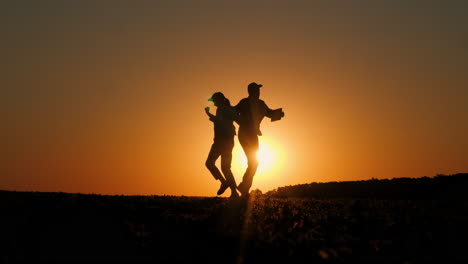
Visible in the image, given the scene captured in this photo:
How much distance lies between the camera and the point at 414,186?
69.2ft

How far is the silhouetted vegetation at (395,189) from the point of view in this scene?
65.3 ft

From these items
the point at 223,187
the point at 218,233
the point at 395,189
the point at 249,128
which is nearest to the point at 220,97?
the point at 249,128

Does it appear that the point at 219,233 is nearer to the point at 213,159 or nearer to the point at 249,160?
the point at 213,159

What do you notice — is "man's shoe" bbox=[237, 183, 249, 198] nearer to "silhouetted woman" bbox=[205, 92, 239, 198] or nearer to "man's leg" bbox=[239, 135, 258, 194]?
"man's leg" bbox=[239, 135, 258, 194]

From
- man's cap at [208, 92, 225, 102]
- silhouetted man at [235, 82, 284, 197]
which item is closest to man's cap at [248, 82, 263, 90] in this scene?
silhouetted man at [235, 82, 284, 197]

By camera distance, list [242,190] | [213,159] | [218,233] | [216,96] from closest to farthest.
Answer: [218,233] → [216,96] → [213,159] → [242,190]

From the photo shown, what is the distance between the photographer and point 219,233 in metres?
7.86

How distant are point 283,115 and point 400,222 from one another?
5.22m

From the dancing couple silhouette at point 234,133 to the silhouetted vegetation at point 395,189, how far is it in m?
7.57

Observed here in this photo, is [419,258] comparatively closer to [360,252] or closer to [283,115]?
[360,252]

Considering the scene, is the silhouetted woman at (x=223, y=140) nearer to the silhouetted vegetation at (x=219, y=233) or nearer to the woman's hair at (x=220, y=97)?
the woman's hair at (x=220, y=97)

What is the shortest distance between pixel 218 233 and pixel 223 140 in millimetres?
5688

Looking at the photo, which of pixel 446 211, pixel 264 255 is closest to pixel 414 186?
pixel 446 211

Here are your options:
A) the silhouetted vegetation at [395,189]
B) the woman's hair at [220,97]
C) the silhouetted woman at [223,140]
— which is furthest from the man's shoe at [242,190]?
the silhouetted vegetation at [395,189]
